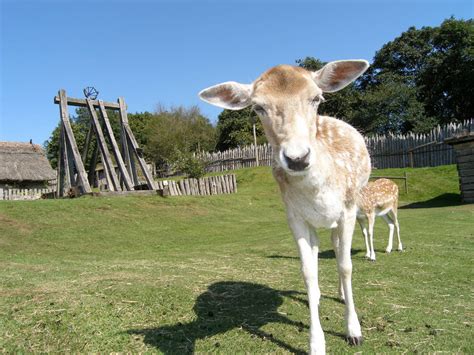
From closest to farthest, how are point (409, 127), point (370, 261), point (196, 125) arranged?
point (370, 261) → point (409, 127) → point (196, 125)

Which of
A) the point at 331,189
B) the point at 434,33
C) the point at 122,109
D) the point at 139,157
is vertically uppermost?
the point at 434,33

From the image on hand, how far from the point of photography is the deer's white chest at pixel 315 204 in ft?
14.1

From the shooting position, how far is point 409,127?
141 ft

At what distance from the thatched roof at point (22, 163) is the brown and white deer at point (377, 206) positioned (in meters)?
35.1

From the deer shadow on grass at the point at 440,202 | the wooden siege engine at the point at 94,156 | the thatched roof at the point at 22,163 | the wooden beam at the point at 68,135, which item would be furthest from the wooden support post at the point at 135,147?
the thatched roof at the point at 22,163

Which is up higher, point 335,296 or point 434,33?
point 434,33

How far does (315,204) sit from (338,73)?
1443 mm

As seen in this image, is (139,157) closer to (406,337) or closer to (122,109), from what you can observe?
(122,109)

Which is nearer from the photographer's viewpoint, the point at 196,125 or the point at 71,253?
the point at 71,253

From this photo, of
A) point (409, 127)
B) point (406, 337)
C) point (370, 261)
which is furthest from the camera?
point (409, 127)

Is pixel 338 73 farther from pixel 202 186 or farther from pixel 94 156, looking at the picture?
pixel 202 186

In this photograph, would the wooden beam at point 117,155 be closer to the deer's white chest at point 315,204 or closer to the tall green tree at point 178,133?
the deer's white chest at point 315,204

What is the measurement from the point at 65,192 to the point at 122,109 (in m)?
4.89

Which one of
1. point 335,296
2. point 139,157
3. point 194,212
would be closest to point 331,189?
point 335,296
